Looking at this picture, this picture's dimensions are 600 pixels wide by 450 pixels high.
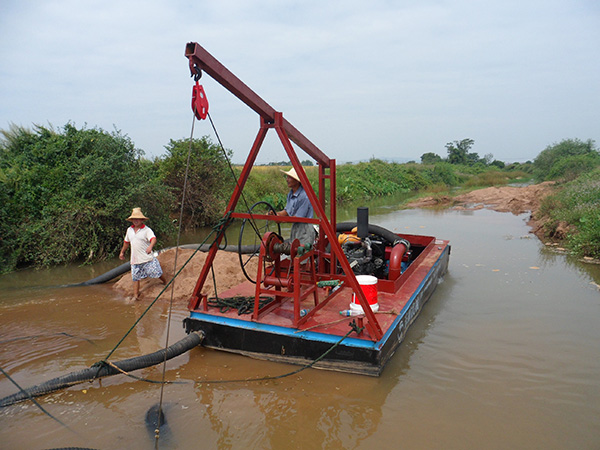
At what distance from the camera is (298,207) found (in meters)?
5.18

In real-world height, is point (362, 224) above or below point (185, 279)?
above

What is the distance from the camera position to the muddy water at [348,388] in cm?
314

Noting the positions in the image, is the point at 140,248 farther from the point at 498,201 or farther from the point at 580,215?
the point at 498,201

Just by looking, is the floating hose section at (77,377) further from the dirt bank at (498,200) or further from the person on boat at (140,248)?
the dirt bank at (498,200)

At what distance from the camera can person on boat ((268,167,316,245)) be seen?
16.9 feet

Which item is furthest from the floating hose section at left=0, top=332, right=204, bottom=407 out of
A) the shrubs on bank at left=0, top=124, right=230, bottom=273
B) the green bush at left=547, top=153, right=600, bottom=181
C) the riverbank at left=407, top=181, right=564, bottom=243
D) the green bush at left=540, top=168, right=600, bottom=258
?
the green bush at left=547, top=153, right=600, bottom=181

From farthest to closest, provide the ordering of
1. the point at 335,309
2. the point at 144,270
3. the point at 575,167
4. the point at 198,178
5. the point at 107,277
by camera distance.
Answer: the point at 575,167
the point at 198,178
the point at 107,277
the point at 144,270
the point at 335,309

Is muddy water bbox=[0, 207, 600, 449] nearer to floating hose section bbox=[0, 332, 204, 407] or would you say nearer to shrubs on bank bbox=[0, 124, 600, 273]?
floating hose section bbox=[0, 332, 204, 407]

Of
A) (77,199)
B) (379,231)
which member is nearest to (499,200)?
(379,231)

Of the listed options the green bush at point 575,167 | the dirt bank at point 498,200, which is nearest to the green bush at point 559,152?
the green bush at point 575,167

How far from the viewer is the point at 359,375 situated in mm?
3945

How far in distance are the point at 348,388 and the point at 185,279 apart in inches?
157

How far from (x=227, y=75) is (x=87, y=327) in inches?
157

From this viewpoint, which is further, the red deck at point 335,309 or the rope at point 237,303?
the rope at point 237,303
